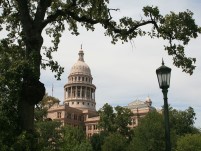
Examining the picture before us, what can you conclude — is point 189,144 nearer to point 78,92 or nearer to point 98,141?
point 98,141

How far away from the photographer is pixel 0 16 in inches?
595

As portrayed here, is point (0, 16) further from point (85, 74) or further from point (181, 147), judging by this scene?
point (85, 74)

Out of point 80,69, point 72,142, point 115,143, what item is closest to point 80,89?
point 80,69

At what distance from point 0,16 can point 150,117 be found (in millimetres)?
51454

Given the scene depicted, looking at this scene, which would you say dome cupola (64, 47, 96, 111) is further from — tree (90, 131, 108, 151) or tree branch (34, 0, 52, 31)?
tree branch (34, 0, 52, 31)

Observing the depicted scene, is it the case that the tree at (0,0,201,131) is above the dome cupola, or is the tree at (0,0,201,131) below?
below

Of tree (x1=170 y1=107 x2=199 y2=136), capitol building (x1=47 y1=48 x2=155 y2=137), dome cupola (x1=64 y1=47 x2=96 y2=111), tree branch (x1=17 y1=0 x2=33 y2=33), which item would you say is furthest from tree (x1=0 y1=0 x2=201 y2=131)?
dome cupola (x1=64 y1=47 x2=96 y2=111)

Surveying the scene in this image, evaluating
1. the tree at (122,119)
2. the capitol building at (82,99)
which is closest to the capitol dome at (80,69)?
the capitol building at (82,99)

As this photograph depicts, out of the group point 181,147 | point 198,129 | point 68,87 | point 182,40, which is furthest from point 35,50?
point 68,87

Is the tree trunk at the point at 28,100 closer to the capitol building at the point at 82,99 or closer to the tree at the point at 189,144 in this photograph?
the tree at the point at 189,144

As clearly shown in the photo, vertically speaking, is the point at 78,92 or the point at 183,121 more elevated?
the point at 78,92

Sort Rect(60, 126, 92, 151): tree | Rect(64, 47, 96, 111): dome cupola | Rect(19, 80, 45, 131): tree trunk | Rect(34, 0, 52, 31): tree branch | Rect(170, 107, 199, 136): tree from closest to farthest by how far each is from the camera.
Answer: Rect(19, 80, 45, 131): tree trunk, Rect(34, 0, 52, 31): tree branch, Rect(60, 126, 92, 151): tree, Rect(170, 107, 199, 136): tree, Rect(64, 47, 96, 111): dome cupola

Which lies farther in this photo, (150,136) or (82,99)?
(82,99)

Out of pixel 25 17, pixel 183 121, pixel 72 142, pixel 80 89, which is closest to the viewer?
pixel 25 17
